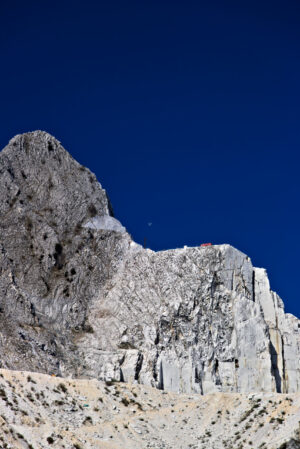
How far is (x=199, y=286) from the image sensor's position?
87.6m

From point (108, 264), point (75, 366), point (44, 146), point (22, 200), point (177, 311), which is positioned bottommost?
point (75, 366)

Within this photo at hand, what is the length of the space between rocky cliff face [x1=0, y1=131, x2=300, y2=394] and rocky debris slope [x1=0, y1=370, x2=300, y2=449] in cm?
299

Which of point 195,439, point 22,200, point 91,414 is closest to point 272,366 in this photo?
point 195,439

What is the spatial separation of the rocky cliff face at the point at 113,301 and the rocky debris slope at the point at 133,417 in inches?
118

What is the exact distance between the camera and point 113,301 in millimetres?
89562

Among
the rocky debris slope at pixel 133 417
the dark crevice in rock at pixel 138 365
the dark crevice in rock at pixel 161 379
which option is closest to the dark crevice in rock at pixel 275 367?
the rocky debris slope at pixel 133 417

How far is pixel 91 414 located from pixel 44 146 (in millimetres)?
33476

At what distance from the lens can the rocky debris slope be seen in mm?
70500

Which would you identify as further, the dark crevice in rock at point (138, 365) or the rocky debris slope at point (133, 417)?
the dark crevice in rock at point (138, 365)

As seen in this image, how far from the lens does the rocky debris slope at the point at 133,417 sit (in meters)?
70.5

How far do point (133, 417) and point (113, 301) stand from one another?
16.1 meters

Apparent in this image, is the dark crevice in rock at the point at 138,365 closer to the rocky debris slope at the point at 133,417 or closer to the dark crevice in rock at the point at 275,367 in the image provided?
the rocky debris slope at the point at 133,417

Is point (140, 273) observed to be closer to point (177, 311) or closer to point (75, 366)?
point (177, 311)

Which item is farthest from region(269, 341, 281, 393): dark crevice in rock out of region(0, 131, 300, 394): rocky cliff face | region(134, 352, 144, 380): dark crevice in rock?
region(134, 352, 144, 380): dark crevice in rock
